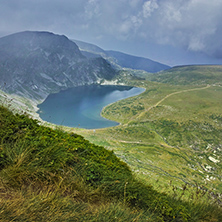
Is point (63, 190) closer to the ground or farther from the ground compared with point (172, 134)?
closer to the ground

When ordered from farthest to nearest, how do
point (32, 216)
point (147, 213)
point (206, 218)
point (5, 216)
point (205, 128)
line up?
point (205, 128) < point (206, 218) < point (147, 213) < point (32, 216) < point (5, 216)

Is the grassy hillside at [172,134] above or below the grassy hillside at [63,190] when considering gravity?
above

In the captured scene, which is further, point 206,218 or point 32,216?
point 206,218

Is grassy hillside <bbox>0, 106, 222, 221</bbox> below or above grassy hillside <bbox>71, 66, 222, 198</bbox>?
below

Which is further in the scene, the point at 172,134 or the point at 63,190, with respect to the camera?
the point at 172,134

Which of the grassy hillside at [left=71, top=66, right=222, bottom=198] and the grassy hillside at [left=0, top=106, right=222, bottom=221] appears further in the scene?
the grassy hillside at [left=71, top=66, right=222, bottom=198]

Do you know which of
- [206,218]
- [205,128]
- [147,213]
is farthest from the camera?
[205,128]

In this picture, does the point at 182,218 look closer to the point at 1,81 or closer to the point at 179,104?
the point at 179,104

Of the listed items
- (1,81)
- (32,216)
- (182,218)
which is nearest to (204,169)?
(182,218)
